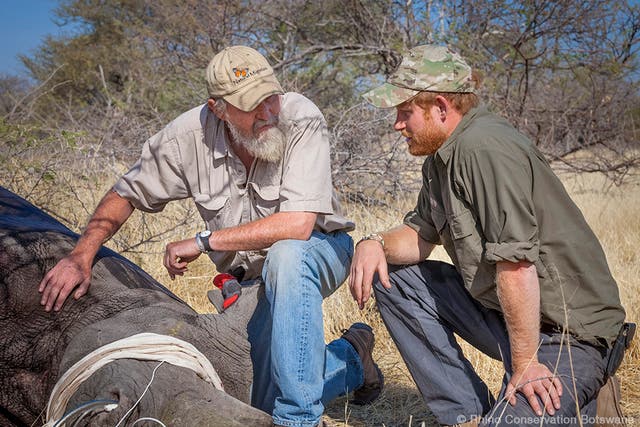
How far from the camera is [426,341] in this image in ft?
10.6

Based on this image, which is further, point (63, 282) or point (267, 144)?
point (267, 144)

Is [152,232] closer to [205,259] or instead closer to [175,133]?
[205,259]

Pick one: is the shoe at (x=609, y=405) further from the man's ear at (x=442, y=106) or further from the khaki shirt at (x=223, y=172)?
the khaki shirt at (x=223, y=172)

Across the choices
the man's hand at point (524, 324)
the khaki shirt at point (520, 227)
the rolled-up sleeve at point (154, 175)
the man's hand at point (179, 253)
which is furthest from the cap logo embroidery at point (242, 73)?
the man's hand at point (524, 324)

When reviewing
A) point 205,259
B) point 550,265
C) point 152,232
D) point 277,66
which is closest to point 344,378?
point 550,265

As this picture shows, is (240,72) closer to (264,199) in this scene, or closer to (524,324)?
(264,199)

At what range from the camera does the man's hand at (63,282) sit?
2.97 m

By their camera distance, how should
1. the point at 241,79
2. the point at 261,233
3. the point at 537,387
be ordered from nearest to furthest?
the point at 537,387 < the point at 261,233 < the point at 241,79

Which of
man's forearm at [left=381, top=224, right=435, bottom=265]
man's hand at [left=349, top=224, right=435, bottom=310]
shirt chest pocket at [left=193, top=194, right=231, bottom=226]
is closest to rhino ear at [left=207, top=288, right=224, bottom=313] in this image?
shirt chest pocket at [left=193, top=194, right=231, bottom=226]

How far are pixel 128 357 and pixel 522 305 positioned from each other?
1406 millimetres

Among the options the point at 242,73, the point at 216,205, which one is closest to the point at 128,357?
the point at 216,205

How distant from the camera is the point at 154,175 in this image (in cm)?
374

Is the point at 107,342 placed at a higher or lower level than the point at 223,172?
lower

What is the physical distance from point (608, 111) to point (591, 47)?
800mm
